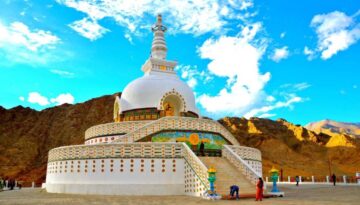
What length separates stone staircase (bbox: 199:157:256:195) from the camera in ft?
54.3

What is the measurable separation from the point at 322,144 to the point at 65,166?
79577 millimetres

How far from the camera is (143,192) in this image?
18500 millimetres

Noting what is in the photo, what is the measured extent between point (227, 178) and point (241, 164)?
1886mm

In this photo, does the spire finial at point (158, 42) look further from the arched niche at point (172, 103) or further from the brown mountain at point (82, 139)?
the brown mountain at point (82, 139)

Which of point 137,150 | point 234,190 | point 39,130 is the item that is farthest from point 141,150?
point 39,130

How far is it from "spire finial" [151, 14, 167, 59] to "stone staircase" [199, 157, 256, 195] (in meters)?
16.2

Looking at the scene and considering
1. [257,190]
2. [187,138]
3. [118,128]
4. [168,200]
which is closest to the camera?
[257,190]

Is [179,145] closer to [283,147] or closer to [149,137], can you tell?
[149,137]

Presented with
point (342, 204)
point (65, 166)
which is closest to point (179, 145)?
point (65, 166)

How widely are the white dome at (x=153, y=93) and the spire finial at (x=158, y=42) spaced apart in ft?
11.3

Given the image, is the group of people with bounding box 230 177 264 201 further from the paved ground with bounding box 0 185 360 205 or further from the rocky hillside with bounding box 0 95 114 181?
the rocky hillside with bounding box 0 95 114 181

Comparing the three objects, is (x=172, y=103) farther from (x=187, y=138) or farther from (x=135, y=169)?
(x=135, y=169)

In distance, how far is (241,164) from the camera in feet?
62.9

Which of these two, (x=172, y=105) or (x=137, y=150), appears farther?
(x=172, y=105)
